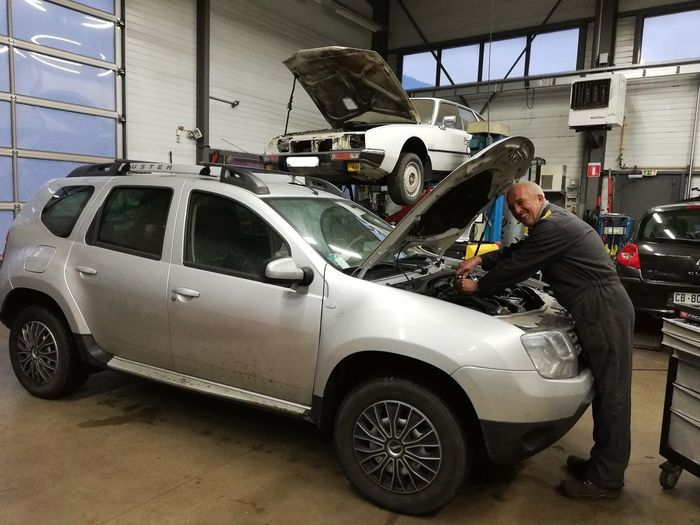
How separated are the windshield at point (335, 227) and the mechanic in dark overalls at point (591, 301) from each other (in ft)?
2.09

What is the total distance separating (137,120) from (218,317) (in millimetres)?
7857

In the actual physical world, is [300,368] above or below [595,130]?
below

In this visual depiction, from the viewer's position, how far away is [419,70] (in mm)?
14531

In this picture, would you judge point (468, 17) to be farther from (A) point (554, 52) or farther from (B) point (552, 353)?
(B) point (552, 353)

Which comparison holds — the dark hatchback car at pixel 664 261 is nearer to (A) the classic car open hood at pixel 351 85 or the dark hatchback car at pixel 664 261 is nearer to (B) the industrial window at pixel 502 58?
(A) the classic car open hood at pixel 351 85

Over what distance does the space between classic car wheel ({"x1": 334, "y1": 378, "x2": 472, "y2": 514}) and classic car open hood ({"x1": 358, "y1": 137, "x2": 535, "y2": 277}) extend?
0.61 m

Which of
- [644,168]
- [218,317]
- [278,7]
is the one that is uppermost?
[278,7]

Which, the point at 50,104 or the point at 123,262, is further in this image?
the point at 50,104

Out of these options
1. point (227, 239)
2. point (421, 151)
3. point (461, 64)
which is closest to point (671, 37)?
point (461, 64)

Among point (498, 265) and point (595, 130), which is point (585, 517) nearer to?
point (498, 265)

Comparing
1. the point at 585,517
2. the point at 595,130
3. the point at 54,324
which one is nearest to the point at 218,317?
the point at 54,324

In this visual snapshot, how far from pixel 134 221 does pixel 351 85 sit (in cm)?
405

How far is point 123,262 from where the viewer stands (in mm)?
3008

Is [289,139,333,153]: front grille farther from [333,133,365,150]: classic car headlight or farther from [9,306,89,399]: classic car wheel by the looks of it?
[9,306,89,399]: classic car wheel
